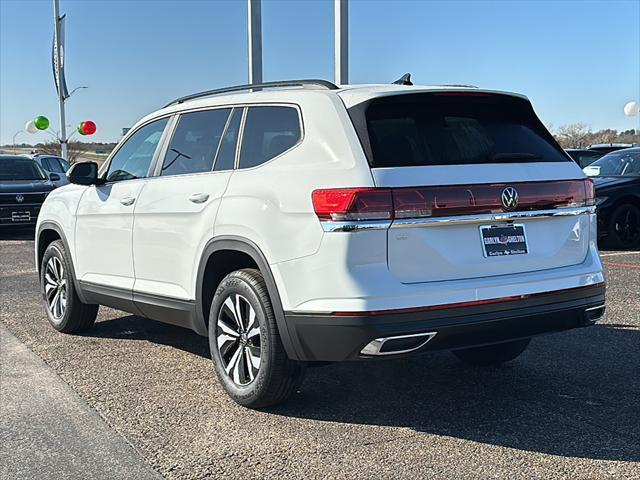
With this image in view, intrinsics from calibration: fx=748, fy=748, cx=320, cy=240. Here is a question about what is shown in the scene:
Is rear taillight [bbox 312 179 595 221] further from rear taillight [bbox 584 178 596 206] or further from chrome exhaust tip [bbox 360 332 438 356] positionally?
chrome exhaust tip [bbox 360 332 438 356]

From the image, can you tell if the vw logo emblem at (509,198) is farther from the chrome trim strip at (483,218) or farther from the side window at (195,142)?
the side window at (195,142)

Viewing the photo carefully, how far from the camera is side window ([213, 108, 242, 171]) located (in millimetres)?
4496

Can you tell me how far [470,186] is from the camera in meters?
3.72

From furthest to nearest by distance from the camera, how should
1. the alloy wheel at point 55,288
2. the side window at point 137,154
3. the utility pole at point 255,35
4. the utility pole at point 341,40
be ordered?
the utility pole at point 255,35 < the utility pole at point 341,40 < the alloy wheel at point 55,288 < the side window at point 137,154

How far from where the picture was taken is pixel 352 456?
360 centimetres

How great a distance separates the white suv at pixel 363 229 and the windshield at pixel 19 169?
11.8 metres

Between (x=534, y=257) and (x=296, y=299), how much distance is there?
127 centimetres

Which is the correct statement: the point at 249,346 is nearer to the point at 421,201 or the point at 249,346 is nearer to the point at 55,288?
the point at 421,201

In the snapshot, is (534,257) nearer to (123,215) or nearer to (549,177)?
(549,177)

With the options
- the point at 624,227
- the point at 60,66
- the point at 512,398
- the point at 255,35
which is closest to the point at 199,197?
the point at 512,398

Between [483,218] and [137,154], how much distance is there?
2.83 m

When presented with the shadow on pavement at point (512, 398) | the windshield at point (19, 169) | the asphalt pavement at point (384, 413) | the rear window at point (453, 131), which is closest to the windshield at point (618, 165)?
the asphalt pavement at point (384, 413)

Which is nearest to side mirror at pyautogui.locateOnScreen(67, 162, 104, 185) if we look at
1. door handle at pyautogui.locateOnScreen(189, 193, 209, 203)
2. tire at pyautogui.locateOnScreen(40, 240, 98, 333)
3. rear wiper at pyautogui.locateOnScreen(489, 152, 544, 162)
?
tire at pyautogui.locateOnScreen(40, 240, 98, 333)

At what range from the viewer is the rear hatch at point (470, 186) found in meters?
3.61
